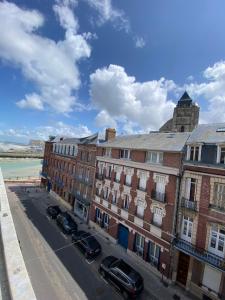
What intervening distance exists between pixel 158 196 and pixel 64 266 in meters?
11.5

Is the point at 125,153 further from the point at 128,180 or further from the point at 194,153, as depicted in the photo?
the point at 194,153

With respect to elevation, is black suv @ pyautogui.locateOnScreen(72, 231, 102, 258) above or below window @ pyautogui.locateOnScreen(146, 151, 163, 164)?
below

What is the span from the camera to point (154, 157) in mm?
21000

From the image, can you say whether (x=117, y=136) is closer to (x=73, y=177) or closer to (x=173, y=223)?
(x=73, y=177)

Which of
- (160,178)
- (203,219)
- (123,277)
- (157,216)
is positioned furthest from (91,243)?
(203,219)

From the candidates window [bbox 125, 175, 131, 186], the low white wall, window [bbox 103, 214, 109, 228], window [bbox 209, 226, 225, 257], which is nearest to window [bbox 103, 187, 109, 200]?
window [bbox 103, 214, 109, 228]

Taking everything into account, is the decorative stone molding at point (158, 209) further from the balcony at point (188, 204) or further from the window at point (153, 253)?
the window at point (153, 253)

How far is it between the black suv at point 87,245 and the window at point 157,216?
707cm

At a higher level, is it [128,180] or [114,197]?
[128,180]

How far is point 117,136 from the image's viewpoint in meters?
31.5

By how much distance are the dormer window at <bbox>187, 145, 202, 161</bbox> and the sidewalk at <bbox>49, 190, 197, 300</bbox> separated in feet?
38.0

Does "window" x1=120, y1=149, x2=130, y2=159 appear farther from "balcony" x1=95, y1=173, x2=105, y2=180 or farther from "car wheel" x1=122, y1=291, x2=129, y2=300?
"car wheel" x1=122, y1=291, x2=129, y2=300

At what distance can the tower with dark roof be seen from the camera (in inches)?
1817

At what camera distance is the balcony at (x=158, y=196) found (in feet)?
63.4
